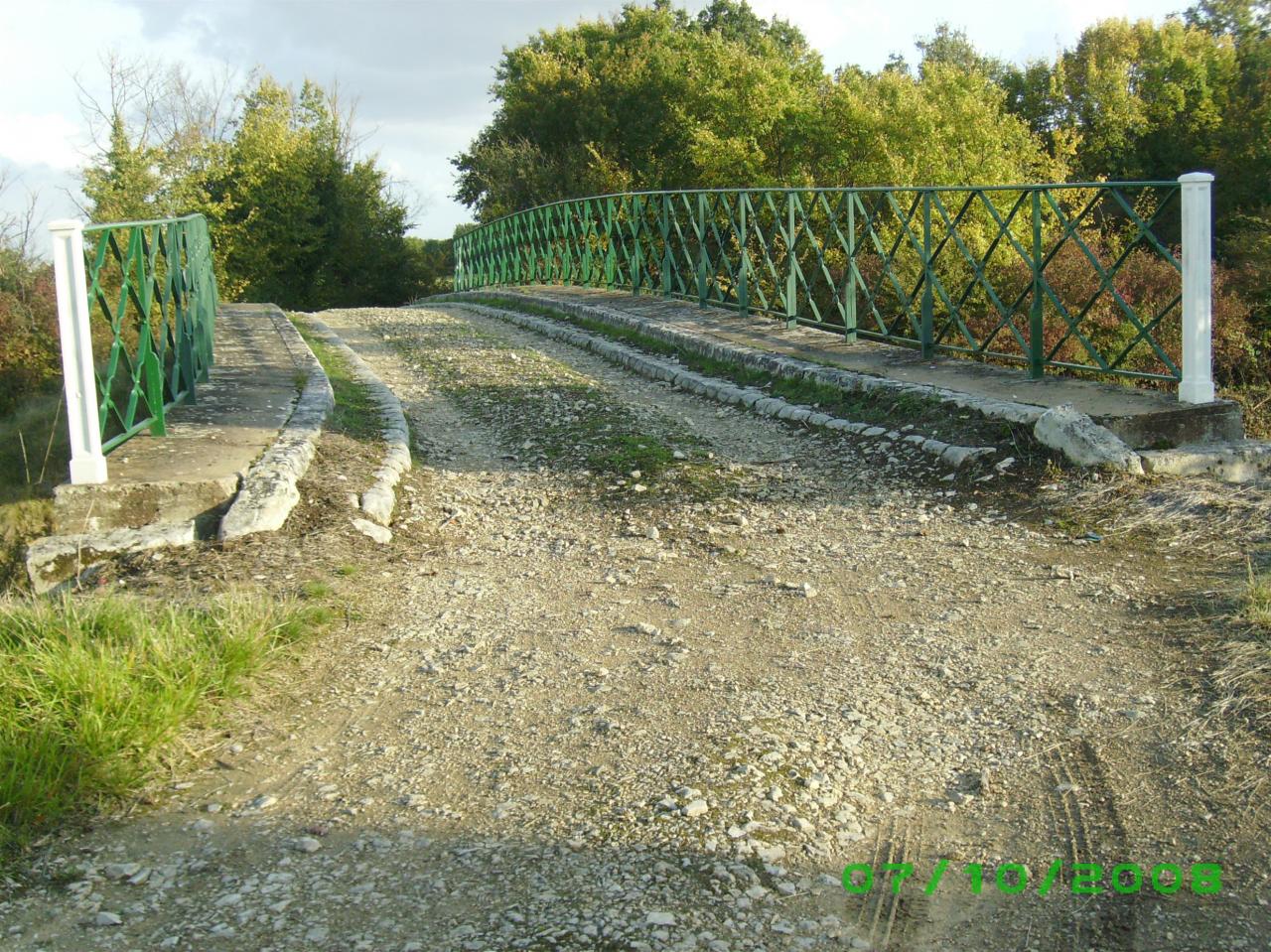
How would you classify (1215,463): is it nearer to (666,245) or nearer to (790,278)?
(790,278)

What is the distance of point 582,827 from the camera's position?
2891 mm

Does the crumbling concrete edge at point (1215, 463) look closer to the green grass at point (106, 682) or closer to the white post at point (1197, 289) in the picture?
the white post at point (1197, 289)

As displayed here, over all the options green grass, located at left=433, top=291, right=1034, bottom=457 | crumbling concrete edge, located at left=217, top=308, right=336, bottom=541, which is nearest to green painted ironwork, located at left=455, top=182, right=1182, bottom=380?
green grass, located at left=433, top=291, right=1034, bottom=457

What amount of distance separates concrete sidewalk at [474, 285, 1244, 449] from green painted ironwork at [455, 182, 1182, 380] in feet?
0.49

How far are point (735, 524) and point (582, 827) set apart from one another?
8.80ft

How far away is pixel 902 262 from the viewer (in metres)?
18.8

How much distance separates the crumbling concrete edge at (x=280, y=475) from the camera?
16.3 ft

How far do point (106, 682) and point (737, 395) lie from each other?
5453mm

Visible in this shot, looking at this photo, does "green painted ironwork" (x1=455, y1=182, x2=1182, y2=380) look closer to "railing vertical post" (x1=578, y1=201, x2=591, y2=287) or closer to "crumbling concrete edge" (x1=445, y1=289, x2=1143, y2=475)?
"railing vertical post" (x1=578, y1=201, x2=591, y2=287)

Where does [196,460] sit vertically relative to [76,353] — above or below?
below

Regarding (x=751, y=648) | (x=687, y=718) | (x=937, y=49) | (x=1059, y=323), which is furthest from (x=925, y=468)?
(x=937, y=49)

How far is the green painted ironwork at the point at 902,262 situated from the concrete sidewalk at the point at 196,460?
4.44m

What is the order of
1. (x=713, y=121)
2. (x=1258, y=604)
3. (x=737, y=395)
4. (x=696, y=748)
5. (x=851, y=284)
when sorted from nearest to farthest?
(x=696, y=748) < (x=1258, y=604) < (x=737, y=395) < (x=851, y=284) < (x=713, y=121)

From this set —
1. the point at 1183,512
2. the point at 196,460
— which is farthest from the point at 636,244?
the point at 1183,512
